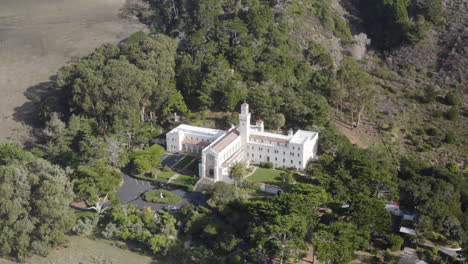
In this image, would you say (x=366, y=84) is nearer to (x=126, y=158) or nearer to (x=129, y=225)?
(x=126, y=158)

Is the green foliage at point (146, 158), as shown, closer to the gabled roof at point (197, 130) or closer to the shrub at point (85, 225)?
the gabled roof at point (197, 130)

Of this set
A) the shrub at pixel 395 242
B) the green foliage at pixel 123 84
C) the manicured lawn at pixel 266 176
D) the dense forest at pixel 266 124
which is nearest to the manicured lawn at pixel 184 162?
the dense forest at pixel 266 124

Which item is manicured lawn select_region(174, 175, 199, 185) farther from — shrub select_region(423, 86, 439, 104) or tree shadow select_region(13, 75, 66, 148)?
shrub select_region(423, 86, 439, 104)

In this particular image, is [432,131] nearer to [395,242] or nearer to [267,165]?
[267,165]

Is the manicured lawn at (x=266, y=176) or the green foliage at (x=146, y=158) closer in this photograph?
the manicured lawn at (x=266, y=176)

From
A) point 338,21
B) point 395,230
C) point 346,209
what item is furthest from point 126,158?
point 338,21

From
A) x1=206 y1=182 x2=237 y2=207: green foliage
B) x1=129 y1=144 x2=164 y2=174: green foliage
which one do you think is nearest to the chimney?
x1=206 y1=182 x2=237 y2=207: green foliage

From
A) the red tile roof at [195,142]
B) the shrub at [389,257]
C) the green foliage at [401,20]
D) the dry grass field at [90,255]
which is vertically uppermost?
the green foliage at [401,20]
